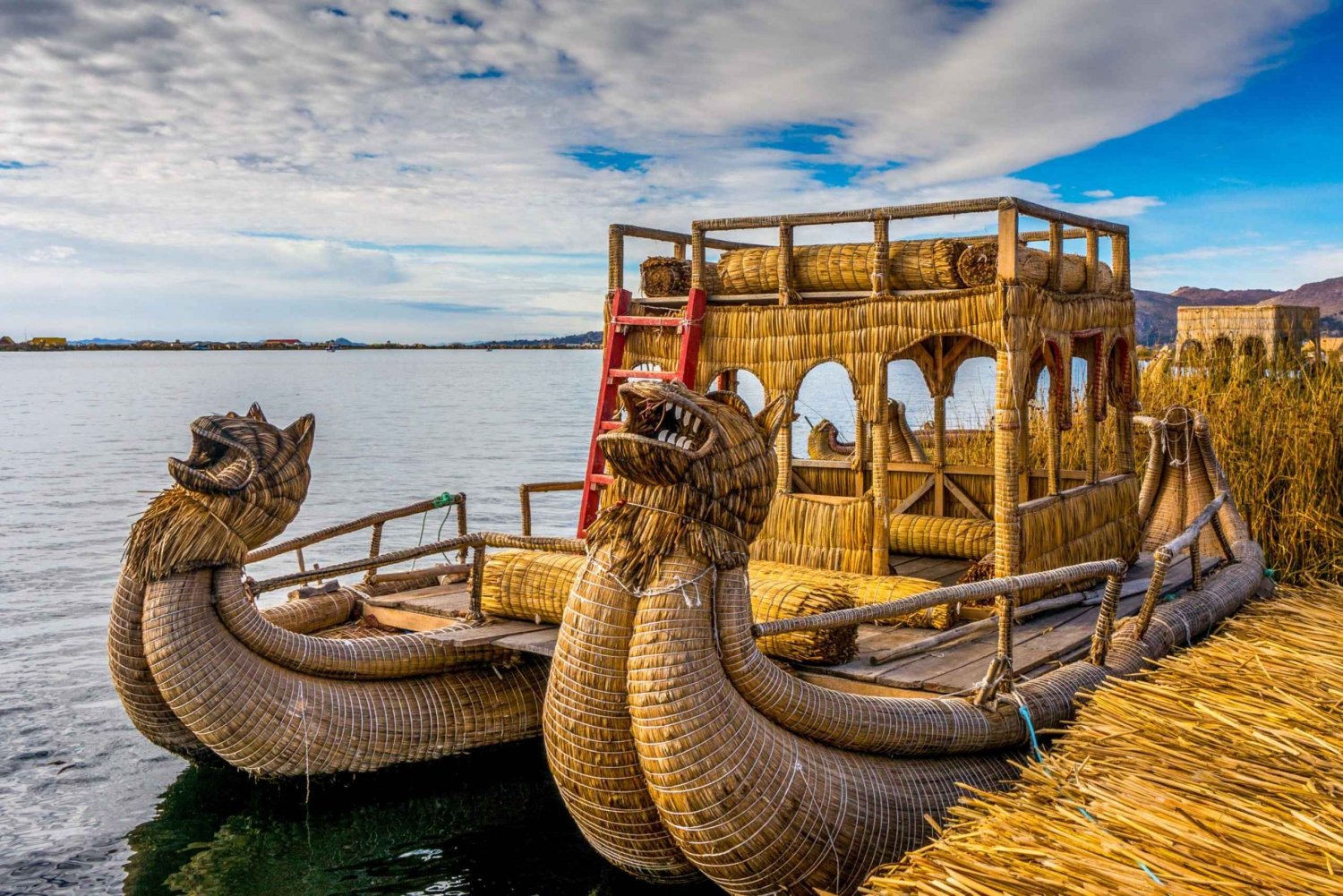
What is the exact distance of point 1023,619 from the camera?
28.9 feet

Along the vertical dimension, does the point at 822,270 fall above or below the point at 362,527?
above

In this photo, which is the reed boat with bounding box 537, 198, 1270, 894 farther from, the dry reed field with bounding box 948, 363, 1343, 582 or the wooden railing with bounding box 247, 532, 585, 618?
the dry reed field with bounding box 948, 363, 1343, 582

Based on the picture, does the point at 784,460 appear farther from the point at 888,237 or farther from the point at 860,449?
the point at 888,237

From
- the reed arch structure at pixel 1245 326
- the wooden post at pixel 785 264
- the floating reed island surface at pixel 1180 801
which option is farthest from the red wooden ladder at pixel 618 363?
the reed arch structure at pixel 1245 326

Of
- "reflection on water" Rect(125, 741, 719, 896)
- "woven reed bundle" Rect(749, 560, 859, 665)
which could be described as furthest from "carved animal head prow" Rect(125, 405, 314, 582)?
"woven reed bundle" Rect(749, 560, 859, 665)

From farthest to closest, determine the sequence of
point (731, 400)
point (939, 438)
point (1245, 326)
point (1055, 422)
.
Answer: point (1245, 326)
point (939, 438)
point (1055, 422)
point (731, 400)

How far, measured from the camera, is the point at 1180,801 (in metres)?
3.89

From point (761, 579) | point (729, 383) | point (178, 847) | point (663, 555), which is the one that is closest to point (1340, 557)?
point (729, 383)

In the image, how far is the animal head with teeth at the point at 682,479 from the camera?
5.21 m

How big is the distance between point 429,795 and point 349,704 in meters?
1.26

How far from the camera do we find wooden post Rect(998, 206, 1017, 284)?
8.29m

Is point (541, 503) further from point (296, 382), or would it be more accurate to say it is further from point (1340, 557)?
point (296, 382)

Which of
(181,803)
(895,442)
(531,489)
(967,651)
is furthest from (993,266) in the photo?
(181,803)

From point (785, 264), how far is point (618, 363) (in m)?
1.90
